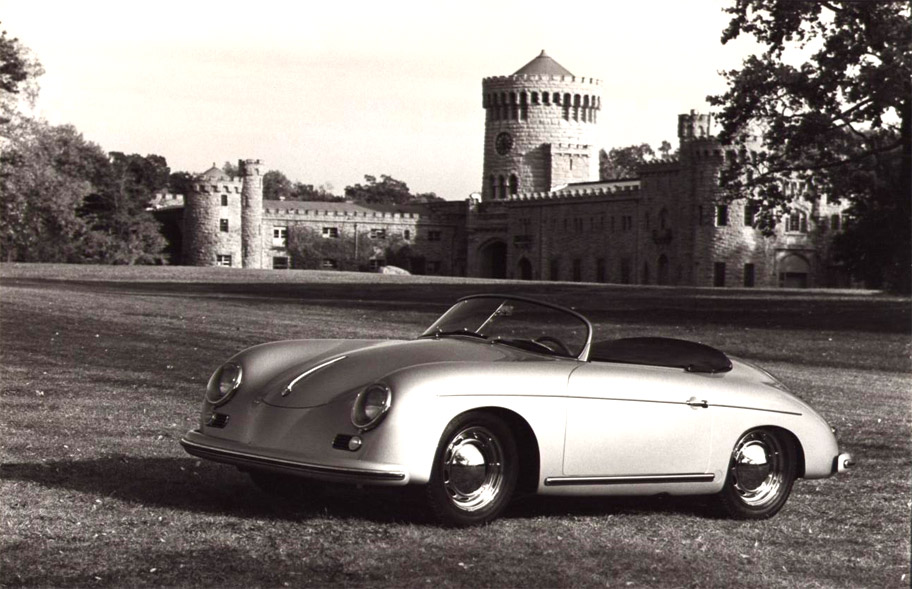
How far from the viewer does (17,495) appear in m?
8.01

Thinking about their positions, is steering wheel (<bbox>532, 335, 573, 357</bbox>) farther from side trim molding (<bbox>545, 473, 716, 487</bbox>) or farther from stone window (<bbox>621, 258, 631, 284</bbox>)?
stone window (<bbox>621, 258, 631, 284</bbox>)

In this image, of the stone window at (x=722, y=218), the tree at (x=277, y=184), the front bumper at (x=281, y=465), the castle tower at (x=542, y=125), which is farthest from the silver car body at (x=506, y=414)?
the tree at (x=277, y=184)

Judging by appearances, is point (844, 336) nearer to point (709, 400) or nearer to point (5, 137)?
point (709, 400)

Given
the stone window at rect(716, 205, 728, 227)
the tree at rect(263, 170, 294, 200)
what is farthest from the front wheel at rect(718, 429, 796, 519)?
the tree at rect(263, 170, 294, 200)

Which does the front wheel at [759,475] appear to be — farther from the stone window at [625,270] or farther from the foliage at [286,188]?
the foliage at [286,188]

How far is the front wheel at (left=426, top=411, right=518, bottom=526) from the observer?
738 centimetres

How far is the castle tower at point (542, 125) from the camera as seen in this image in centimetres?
11431

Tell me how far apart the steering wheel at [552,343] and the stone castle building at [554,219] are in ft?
257

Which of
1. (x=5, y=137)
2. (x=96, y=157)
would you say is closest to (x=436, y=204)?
(x=96, y=157)

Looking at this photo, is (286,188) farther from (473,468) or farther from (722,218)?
(473,468)

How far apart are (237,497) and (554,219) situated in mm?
97596

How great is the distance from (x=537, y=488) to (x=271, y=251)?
348ft

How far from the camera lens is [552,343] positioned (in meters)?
8.41

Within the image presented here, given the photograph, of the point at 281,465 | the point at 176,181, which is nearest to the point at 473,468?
the point at 281,465
